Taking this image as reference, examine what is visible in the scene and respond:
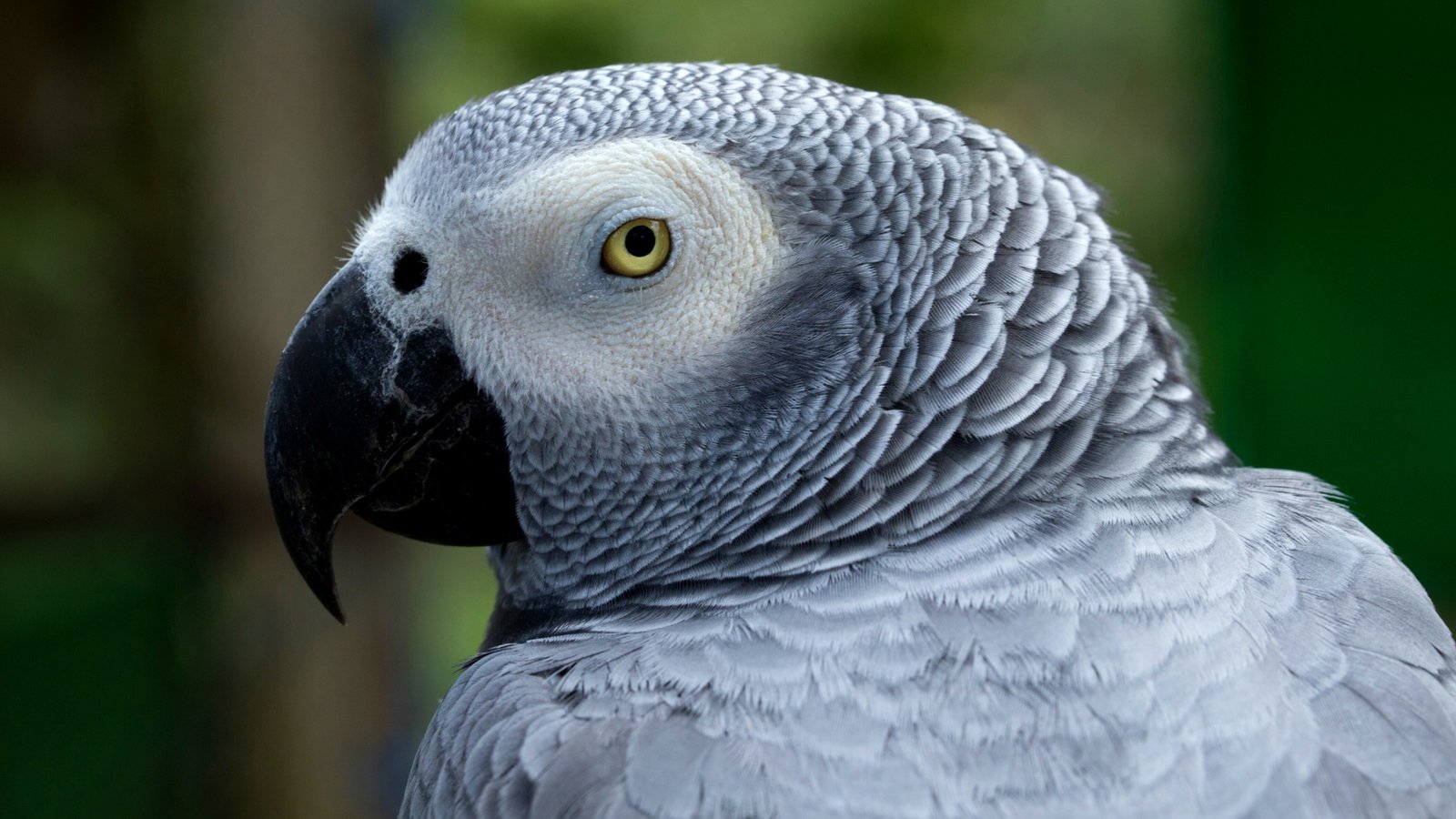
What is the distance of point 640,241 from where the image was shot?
1.17m

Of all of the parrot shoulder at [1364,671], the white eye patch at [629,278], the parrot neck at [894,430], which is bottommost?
the parrot shoulder at [1364,671]

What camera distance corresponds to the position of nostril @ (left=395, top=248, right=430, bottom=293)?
1.23 metres

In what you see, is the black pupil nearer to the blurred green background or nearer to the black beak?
the black beak

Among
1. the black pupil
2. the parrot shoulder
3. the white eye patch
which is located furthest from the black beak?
the parrot shoulder

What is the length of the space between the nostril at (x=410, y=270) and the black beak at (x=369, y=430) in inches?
1.7

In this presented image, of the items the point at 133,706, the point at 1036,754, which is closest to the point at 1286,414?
the point at 1036,754

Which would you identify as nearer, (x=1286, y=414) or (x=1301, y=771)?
(x=1301, y=771)

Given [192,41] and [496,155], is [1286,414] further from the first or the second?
[192,41]

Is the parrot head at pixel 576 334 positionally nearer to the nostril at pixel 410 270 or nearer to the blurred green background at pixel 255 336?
the nostril at pixel 410 270

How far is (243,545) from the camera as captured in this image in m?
2.61

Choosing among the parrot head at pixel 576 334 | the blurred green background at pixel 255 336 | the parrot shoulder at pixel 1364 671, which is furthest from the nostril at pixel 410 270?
the blurred green background at pixel 255 336

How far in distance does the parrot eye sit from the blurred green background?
1.58m

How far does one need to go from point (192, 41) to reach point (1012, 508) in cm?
224

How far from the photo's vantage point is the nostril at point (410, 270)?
48.6 inches
